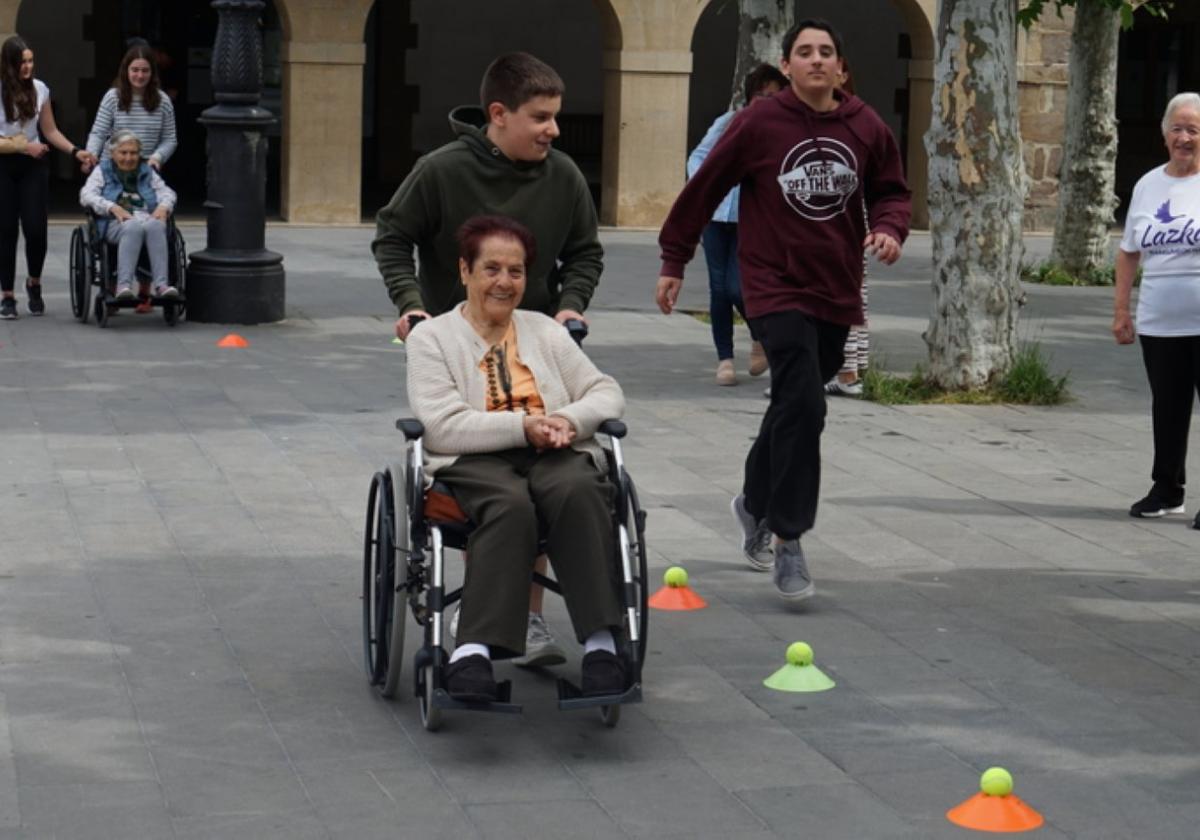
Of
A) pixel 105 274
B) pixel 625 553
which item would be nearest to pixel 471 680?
pixel 625 553

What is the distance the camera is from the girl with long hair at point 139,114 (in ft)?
43.5

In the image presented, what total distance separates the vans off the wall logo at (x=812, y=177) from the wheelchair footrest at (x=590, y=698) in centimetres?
213

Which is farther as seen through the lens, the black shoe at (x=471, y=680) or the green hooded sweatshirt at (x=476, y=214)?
the green hooded sweatshirt at (x=476, y=214)

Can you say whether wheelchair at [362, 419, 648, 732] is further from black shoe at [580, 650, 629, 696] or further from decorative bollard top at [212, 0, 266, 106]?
decorative bollard top at [212, 0, 266, 106]

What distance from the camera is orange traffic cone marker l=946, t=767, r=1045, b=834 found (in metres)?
4.82

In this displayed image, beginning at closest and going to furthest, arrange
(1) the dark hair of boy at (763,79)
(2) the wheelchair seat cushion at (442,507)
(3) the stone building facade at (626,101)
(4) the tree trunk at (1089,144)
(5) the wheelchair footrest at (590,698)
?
1. (5) the wheelchair footrest at (590,698)
2. (2) the wheelchair seat cushion at (442,507)
3. (1) the dark hair of boy at (763,79)
4. (4) the tree trunk at (1089,144)
5. (3) the stone building facade at (626,101)

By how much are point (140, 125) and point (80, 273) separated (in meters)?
0.96

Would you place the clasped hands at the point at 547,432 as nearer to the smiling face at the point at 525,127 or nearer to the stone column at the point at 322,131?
the smiling face at the point at 525,127

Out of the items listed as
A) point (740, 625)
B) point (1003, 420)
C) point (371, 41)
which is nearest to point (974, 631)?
point (740, 625)

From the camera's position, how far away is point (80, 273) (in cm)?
1335

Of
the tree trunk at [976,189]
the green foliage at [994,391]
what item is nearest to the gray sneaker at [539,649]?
the green foliage at [994,391]

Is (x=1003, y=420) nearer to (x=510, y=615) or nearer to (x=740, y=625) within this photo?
(x=740, y=625)

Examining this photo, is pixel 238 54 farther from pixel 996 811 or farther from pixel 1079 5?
pixel 996 811

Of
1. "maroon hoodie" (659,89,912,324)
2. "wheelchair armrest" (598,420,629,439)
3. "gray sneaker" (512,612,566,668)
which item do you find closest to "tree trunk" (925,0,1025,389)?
"maroon hoodie" (659,89,912,324)
